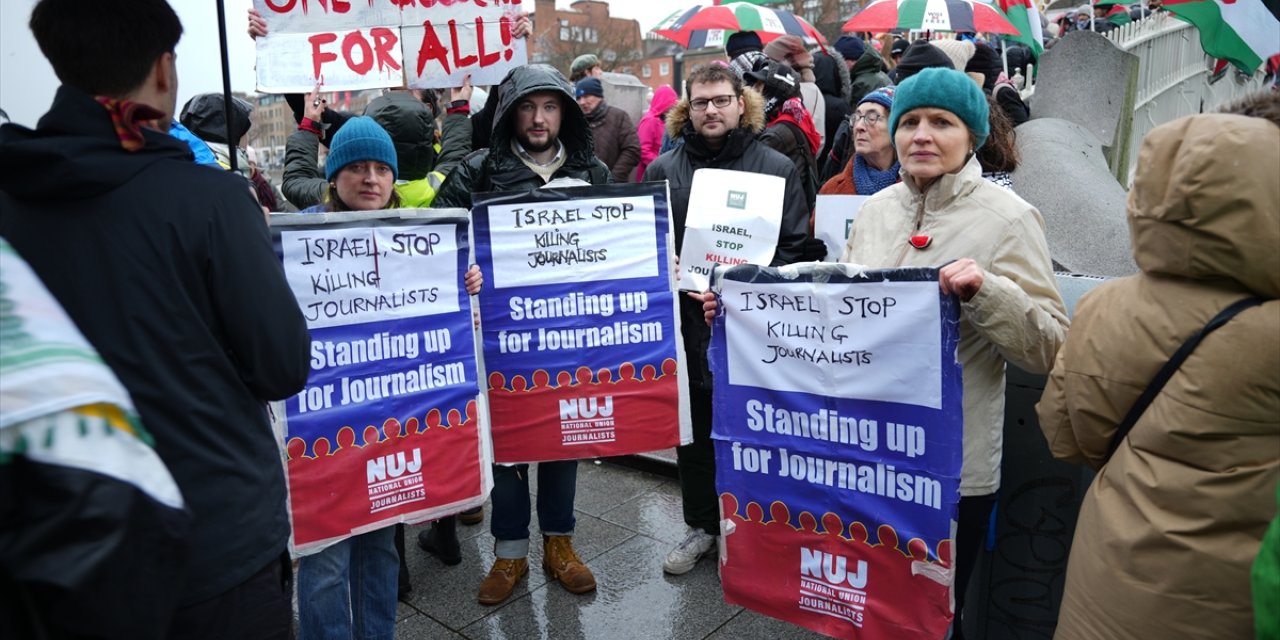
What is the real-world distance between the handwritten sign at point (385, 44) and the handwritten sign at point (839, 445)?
186cm

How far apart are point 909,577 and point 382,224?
220 cm

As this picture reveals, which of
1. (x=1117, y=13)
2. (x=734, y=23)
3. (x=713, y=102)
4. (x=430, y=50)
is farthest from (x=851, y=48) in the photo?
(x=1117, y=13)

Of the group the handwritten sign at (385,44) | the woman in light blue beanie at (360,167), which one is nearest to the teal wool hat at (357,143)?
the woman in light blue beanie at (360,167)

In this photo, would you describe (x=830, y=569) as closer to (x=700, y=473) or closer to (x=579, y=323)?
(x=700, y=473)

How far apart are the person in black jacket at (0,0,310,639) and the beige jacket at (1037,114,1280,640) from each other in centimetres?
188

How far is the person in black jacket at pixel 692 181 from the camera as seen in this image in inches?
159

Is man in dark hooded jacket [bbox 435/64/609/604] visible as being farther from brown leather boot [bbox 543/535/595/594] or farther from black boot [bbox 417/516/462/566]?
black boot [bbox 417/516/462/566]

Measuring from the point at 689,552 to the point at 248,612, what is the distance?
257 cm

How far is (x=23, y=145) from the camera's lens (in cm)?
167

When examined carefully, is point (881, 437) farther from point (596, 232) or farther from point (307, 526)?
point (307, 526)

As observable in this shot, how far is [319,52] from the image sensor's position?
380 cm

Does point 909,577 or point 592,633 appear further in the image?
point 592,633

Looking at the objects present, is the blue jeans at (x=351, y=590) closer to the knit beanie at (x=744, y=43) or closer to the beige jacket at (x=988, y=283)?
the beige jacket at (x=988, y=283)

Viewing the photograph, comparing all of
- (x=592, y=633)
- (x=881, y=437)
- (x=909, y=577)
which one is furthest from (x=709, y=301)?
(x=592, y=633)
